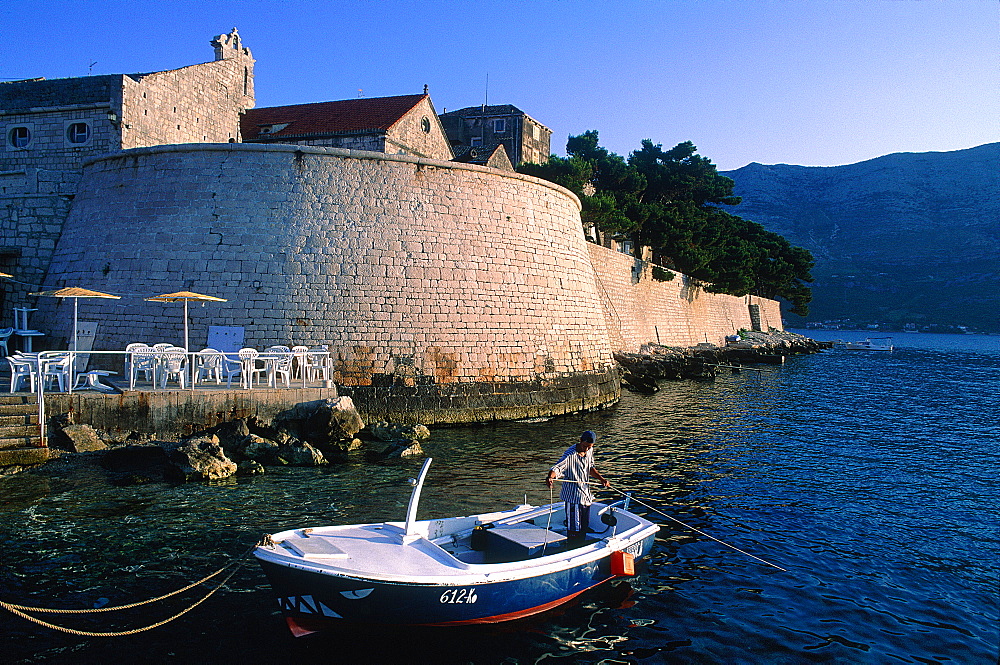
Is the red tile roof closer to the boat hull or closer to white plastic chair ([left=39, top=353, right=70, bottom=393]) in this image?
white plastic chair ([left=39, top=353, right=70, bottom=393])

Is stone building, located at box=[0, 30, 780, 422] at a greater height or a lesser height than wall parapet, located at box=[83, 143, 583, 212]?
lesser

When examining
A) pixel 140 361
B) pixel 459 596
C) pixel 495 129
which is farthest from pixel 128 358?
pixel 495 129

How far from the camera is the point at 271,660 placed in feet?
19.1

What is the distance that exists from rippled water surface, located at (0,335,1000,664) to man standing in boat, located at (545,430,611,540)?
31.1 inches

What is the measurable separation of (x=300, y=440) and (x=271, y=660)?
7822mm

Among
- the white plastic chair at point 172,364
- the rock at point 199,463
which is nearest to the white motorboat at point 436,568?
the rock at point 199,463

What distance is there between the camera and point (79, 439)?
11.8 meters

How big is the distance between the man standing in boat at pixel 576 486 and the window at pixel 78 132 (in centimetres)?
2052

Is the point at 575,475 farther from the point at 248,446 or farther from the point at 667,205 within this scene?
the point at 667,205

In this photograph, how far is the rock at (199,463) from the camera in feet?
36.1

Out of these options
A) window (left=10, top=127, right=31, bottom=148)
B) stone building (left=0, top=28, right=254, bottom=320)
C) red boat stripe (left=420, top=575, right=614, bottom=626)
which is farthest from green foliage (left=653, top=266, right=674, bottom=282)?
red boat stripe (left=420, top=575, right=614, bottom=626)

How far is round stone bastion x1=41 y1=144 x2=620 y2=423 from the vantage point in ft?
53.4

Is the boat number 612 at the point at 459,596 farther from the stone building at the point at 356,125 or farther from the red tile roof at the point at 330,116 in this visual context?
the red tile roof at the point at 330,116

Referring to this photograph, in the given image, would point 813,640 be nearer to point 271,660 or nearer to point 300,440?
point 271,660
